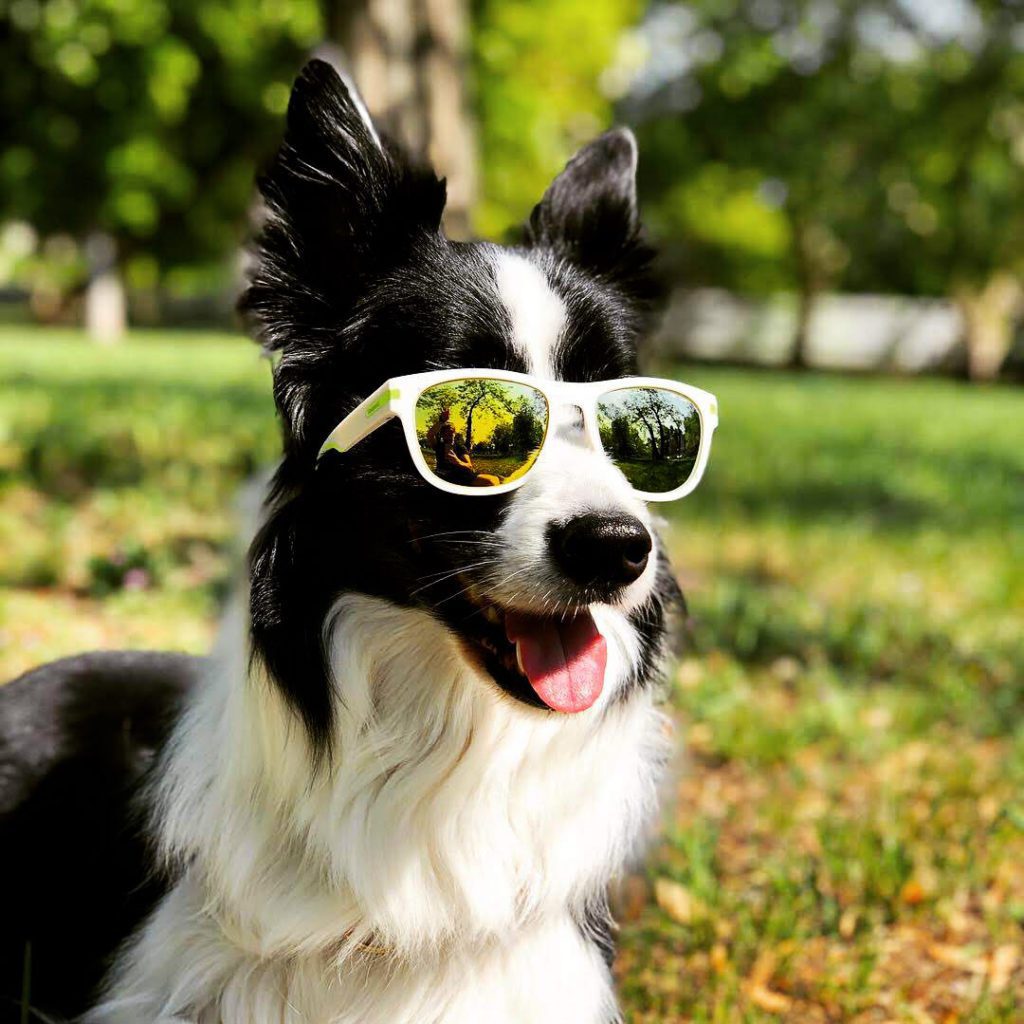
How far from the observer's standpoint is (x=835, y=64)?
2547 cm

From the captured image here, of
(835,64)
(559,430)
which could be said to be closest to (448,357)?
(559,430)

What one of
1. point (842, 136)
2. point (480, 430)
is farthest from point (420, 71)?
point (842, 136)

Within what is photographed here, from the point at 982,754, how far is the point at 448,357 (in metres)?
3.01

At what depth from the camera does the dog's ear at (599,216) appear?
2586 mm

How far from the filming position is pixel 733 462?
10.0 meters

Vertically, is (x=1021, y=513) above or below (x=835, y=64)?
below

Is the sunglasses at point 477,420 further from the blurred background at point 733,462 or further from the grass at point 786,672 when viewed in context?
the grass at point 786,672

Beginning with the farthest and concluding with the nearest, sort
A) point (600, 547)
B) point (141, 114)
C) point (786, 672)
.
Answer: point (141, 114), point (786, 672), point (600, 547)

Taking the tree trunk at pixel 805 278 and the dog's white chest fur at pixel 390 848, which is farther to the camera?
the tree trunk at pixel 805 278

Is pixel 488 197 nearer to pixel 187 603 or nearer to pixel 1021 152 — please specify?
pixel 1021 152

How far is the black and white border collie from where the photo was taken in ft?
6.89

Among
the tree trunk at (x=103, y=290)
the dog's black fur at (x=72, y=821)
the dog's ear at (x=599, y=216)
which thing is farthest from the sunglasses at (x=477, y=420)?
the tree trunk at (x=103, y=290)

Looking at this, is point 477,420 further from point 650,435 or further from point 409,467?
point 650,435

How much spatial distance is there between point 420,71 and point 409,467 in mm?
4932
